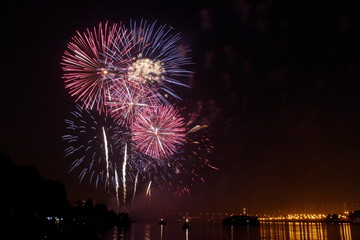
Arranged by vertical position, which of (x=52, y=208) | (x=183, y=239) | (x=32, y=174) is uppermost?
(x=32, y=174)

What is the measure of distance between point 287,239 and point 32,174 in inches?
2136

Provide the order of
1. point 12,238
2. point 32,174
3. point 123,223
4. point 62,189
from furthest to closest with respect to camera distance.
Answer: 1. point 123,223
2. point 62,189
3. point 32,174
4. point 12,238

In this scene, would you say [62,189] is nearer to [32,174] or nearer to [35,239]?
[32,174]

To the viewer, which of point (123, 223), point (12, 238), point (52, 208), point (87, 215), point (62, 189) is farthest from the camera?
point (123, 223)

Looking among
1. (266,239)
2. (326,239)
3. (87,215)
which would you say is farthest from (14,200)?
(87,215)

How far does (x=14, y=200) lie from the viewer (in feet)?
224

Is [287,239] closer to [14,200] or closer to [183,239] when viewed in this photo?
[183,239]

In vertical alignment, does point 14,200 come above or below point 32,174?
below

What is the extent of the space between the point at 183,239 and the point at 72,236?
39.0 m

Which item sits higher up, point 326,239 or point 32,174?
point 32,174

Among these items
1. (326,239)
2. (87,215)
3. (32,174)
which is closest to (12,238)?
(32,174)

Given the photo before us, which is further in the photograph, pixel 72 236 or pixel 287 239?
pixel 287 239

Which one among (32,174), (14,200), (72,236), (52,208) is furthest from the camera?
(52,208)

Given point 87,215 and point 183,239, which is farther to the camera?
point 87,215
